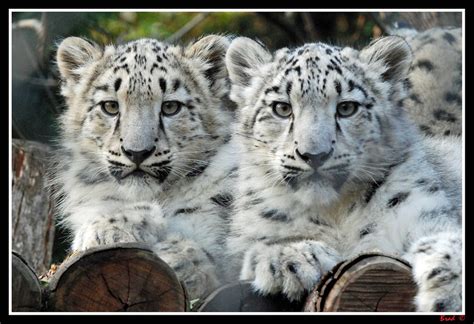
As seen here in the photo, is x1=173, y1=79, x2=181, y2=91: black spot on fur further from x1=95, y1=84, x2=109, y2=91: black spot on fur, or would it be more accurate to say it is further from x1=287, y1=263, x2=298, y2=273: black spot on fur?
x1=287, y1=263, x2=298, y2=273: black spot on fur

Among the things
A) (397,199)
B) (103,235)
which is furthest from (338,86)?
(103,235)

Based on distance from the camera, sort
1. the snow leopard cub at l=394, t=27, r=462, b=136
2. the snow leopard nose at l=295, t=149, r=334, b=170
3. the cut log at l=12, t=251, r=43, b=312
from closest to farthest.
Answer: the cut log at l=12, t=251, r=43, b=312 → the snow leopard nose at l=295, t=149, r=334, b=170 → the snow leopard cub at l=394, t=27, r=462, b=136

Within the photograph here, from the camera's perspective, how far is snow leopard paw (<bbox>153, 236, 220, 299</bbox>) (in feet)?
19.2

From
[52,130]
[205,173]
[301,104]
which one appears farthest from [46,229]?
[301,104]

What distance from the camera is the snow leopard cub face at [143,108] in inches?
250

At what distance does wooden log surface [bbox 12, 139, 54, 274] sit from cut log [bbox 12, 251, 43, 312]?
2.83 meters

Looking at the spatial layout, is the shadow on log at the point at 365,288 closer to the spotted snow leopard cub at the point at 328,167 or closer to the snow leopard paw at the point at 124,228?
the spotted snow leopard cub at the point at 328,167

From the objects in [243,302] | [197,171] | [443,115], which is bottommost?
[243,302]

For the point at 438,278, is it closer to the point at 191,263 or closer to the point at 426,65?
the point at 191,263

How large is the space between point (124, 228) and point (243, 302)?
1070mm

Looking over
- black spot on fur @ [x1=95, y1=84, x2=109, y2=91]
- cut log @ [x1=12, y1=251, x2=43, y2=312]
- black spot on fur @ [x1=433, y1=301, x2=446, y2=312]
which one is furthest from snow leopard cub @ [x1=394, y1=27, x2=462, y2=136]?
cut log @ [x1=12, y1=251, x2=43, y2=312]

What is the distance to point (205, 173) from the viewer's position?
261 inches

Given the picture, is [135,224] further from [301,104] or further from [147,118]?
[301,104]

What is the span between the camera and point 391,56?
20.5ft
